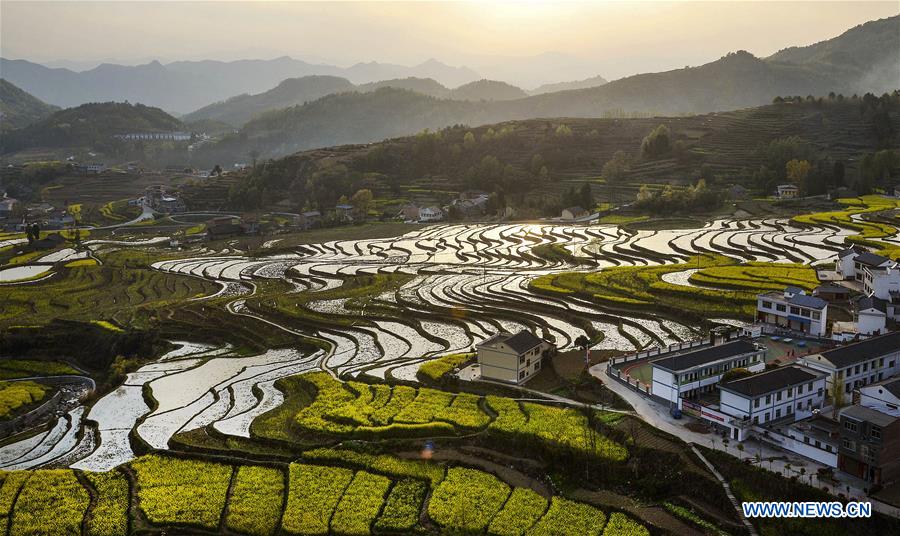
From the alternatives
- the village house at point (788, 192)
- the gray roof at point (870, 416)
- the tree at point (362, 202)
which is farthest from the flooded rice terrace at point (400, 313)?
the tree at point (362, 202)

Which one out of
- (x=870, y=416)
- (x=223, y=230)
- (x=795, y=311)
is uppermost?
(x=870, y=416)

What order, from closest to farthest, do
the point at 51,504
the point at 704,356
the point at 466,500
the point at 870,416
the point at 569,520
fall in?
1. the point at 569,520
2. the point at 870,416
3. the point at 466,500
4. the point at 51,504
5. the point at 704,356

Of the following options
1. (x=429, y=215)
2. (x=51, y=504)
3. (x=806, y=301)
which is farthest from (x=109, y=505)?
(x=429, y=215)

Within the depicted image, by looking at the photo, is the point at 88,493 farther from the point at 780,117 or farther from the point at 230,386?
the point at 780,117

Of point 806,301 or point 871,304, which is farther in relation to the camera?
point 806,301

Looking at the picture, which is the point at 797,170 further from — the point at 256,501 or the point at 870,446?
the point at 256,501

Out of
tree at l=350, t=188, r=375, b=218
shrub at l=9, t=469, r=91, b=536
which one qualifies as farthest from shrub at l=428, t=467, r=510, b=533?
tree at l=350, t=188, r=375, b=218
